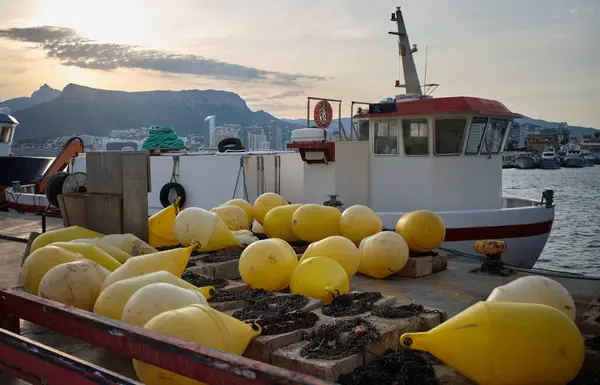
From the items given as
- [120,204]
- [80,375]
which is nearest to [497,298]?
[80,375]

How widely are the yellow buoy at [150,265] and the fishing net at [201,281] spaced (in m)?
0.26

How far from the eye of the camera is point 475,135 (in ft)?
35.1

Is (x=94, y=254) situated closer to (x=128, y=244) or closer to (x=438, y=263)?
(x=128, y=244)

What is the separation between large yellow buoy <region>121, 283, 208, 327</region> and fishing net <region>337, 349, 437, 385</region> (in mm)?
1138

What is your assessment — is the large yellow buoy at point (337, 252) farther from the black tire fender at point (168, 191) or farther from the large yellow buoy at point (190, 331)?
the black tire fender at point (168, 191)

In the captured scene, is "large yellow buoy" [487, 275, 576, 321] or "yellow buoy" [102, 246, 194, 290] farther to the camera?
"yellow buoy" [102, 246, 194, 290]

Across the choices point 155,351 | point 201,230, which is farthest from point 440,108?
point 155,351

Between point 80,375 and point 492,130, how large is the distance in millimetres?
9914

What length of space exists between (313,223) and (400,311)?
2965 mm

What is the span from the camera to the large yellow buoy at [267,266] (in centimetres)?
506

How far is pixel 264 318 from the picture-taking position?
3857 millimetres

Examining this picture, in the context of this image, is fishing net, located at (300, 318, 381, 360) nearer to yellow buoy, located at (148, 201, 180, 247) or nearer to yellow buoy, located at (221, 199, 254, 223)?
yellow buoy, located at (148, 201, 180, 247)

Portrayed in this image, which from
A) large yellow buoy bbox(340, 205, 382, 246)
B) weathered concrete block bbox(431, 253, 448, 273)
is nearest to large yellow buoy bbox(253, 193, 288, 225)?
large yellow buoy bbox(340, 205, 382, 246)

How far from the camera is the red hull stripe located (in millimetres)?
10086
